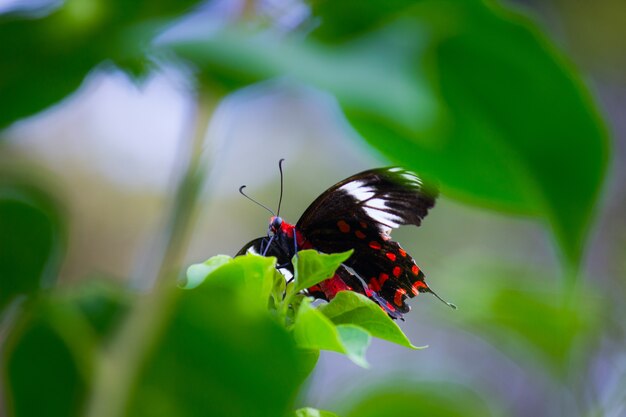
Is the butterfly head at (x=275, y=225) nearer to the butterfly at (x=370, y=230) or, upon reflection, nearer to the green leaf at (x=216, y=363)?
the butterfly at (x=370, y=230)

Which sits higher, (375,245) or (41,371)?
(375,245)

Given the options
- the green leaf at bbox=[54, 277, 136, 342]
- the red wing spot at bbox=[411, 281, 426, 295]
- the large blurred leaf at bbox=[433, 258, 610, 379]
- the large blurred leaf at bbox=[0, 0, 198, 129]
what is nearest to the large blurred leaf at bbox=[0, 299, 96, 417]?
the green leaf at bbox=[54, 277, 136, 342]

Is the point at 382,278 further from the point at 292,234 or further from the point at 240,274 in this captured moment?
the point at 240,274

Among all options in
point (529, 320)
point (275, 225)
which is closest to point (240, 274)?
point (275, 225)

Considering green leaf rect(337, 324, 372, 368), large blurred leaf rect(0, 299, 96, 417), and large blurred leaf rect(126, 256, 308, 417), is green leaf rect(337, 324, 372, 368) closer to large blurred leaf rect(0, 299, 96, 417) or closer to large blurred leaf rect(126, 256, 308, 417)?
large blurred leaf rect(126, 256, 308, 417)

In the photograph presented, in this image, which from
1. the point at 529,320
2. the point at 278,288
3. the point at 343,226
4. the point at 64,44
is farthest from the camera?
the point at 529,320

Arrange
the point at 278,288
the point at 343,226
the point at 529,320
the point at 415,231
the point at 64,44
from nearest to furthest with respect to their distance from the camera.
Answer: the point at 64,44, the point at 278,288, the point at 343,226, the point at 529,320, the point at 415,231

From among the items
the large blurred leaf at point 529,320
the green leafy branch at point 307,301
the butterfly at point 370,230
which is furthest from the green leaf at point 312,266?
the large blurred leaf at point 529,320
